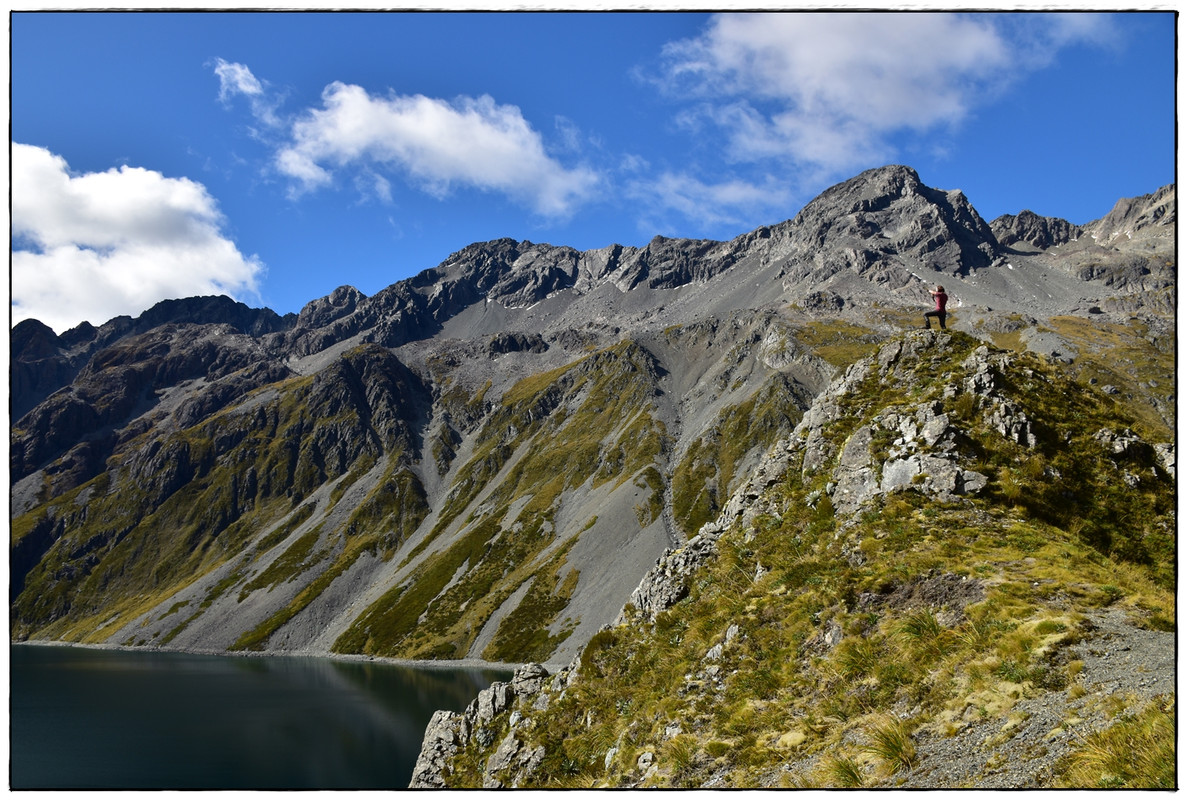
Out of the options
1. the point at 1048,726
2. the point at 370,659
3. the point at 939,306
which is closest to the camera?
the point at 1048,726

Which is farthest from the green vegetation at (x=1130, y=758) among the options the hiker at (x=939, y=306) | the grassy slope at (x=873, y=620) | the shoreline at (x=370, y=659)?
the shoreline at (x=370, y=659)

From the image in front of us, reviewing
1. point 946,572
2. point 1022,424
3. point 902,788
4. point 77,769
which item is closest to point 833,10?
point 946,572

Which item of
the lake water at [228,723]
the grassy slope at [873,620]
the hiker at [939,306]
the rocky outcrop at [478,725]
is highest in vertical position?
the hiker at [939,306]

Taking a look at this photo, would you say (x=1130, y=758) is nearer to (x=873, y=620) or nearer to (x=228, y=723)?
(x=873, y=620)

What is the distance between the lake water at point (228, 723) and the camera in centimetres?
7619

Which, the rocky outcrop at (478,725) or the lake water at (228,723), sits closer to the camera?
the rocky outcrop at (478,725)

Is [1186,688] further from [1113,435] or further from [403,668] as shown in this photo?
[403,668]

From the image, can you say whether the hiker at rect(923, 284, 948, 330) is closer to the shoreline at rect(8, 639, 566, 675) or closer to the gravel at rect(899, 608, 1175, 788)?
the gravel at rect(899, 608, 1175, 788)

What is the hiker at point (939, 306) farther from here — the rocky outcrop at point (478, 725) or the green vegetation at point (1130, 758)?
the rocky outcrop at point (478, 725)

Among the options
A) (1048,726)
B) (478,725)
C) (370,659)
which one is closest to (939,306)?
(1048,726)

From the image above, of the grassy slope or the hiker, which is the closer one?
the grassy slope

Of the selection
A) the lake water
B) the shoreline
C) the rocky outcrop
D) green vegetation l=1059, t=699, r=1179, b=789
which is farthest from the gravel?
the shoreline

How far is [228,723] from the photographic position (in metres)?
101

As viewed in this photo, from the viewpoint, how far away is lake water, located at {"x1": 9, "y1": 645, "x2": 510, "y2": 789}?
76188mm
